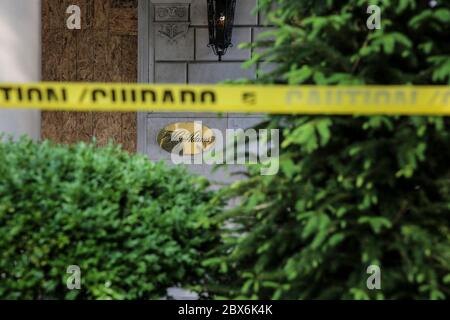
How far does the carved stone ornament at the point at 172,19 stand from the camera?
11977 millimetres

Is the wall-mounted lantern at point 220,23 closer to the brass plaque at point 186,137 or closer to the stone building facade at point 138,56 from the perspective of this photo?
the stone building facade at point 138,56

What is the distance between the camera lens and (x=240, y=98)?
16.3 feet

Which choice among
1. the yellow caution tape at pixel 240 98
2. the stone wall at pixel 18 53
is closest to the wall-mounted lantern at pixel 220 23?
the stone wall at pixel 18 53

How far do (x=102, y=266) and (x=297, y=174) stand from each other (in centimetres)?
149

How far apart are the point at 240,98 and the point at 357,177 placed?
0.90m

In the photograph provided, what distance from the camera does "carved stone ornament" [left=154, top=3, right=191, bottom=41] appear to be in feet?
39.3

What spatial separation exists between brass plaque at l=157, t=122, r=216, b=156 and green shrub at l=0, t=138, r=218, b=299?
21.4 ft

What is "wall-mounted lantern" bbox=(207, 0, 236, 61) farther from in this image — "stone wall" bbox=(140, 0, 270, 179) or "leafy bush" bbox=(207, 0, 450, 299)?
"leafy bush" bbox=(207, 0, 450, 299)

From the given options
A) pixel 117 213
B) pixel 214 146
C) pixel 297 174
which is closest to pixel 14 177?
pixel 117 213

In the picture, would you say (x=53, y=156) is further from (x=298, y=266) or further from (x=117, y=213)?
(x=298, y=266)

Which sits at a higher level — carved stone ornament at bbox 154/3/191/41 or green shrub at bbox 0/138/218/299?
carved stone ornament at bbox 154/3/191/41


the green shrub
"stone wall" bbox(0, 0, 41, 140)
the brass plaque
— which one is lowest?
the green shrub

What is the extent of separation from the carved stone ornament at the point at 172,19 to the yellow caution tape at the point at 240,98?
7.13 meters

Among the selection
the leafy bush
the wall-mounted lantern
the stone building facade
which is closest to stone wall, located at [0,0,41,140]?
the stone building facade
